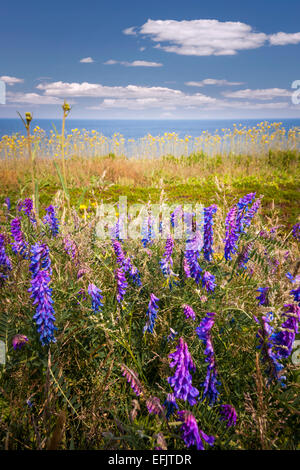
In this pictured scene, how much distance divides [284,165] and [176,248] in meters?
11.4

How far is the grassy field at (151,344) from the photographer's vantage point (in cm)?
123

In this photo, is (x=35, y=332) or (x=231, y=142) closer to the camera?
(x=35, y=332)

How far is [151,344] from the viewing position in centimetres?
182

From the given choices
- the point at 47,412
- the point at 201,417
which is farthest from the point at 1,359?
the point at 201,417

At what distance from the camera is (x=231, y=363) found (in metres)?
1.64

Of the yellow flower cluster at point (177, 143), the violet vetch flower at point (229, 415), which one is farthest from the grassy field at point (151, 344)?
the yellow flower cluster at point (177, 143)

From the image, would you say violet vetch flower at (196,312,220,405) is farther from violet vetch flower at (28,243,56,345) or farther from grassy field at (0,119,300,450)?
violet vetch flower at (28,243,56,345)

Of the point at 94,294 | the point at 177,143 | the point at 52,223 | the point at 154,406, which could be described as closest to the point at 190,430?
the point at 154,406

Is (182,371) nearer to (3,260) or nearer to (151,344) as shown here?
(151,344)

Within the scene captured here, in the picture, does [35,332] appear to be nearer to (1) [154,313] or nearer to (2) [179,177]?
(1) [154,313]

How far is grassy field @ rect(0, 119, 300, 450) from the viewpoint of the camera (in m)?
1.23

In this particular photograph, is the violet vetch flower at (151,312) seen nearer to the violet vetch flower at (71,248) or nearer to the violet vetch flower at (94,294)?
the violet vetch flower at (94,294)

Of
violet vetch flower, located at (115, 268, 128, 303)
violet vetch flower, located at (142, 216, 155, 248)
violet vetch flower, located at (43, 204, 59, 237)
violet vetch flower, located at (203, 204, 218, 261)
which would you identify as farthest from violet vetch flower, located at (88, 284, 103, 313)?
violet vetch flower, located at (43, 204, 59, 237)
